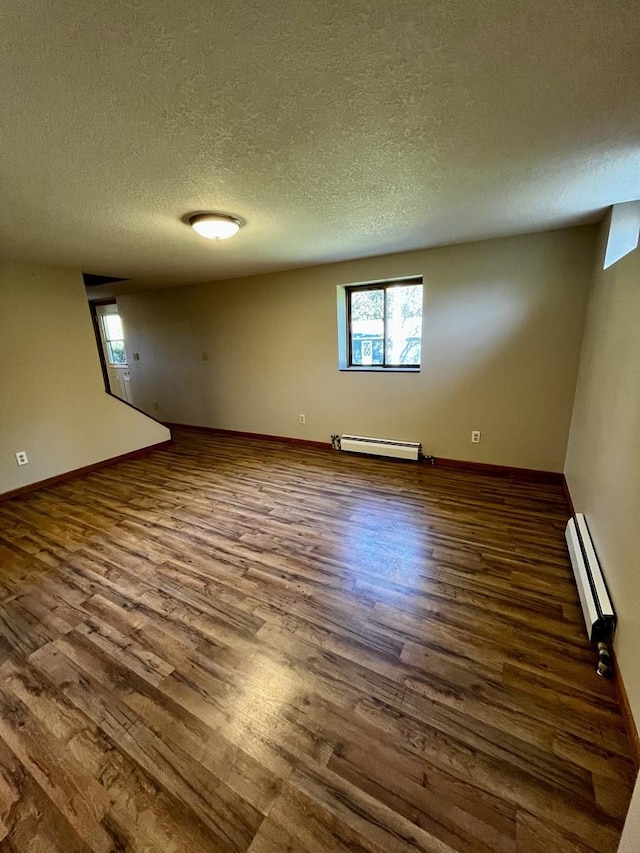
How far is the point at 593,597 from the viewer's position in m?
1.57

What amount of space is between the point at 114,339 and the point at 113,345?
13cm

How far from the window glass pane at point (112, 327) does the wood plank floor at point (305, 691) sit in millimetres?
4600

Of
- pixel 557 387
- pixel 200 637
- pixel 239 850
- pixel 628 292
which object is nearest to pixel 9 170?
pixel 200 637

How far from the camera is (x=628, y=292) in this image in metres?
1.80

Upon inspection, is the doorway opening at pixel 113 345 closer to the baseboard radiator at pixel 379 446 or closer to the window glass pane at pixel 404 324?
the baseboard radiator at pixel 379 446

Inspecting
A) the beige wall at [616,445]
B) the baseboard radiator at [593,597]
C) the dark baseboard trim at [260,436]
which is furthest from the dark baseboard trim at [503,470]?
the dark baseboard trim at [260,436]

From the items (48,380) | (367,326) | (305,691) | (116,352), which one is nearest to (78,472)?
(48,380)

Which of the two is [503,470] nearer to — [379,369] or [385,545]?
[379,369]

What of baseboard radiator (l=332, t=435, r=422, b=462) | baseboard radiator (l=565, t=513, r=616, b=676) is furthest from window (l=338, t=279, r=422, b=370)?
baseboard radiator (l=565, t=513, r=616, b=676)

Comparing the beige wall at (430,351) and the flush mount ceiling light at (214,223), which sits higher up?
the flush mount ceiling light at (214,223)

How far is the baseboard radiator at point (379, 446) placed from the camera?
3791 millimetres

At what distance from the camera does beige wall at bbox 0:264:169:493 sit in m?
3.26

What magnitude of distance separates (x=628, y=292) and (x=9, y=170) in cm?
320

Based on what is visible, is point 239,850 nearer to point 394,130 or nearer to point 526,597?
point 526,597
